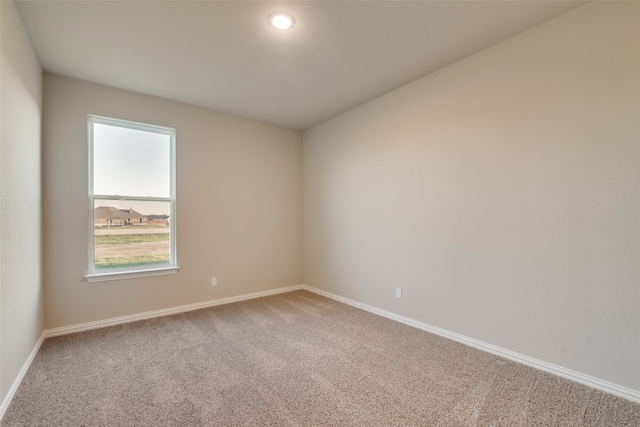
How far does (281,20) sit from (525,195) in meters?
2.36

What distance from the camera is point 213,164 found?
3.84 metres

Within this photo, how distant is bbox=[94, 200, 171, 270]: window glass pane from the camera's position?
3.14 meters

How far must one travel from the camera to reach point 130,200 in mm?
3336

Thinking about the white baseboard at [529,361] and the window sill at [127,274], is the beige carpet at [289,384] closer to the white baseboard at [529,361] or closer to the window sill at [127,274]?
the white baseboard at [529,361]

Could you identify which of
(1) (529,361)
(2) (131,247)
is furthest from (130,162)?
(1) (529,361)

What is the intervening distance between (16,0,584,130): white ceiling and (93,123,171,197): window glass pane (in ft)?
1.78

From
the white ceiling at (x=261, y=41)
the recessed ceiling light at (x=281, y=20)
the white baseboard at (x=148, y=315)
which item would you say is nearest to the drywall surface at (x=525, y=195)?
the white ceiling at (x=261, y=41)

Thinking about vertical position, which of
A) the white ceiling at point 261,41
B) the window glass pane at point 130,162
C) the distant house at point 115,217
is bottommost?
the distant house at point 115,217

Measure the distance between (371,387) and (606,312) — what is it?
1682mm

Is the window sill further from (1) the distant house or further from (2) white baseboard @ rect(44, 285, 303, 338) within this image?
(1) the distant house

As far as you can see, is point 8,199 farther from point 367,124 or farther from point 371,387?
point 367,124

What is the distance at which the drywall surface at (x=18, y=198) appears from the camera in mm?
1768

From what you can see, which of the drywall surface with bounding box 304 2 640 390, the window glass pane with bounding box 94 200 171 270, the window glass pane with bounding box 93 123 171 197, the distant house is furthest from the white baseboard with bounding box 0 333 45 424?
the drywall surface with bounding box 304 2 640 390

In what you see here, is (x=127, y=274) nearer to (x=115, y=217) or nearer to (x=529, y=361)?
(x=115, y=217)
